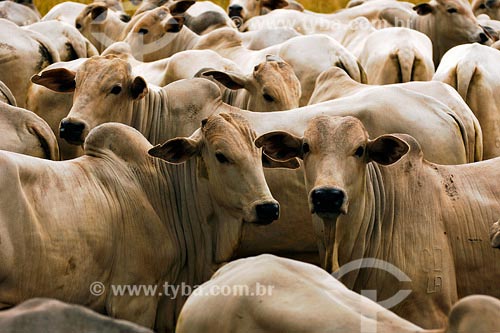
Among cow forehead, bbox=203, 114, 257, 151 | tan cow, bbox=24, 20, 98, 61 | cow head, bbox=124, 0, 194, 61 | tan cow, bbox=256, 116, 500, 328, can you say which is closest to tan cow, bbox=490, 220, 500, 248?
tan cow, bbox=256, 116, 500, 328

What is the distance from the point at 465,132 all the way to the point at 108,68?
206 centimetres

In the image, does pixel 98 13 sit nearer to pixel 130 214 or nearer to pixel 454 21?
pixel 454 21

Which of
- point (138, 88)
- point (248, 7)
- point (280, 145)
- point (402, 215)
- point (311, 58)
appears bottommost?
point (248, 7)

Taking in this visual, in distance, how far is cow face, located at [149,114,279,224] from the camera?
6957 millimetres

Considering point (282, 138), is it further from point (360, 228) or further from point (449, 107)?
point (449, 107)

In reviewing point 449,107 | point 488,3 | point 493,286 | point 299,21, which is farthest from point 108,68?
point 488,3

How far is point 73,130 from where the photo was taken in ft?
26.7

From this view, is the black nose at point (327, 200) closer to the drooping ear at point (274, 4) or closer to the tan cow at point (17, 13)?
the tan cow at point (17, 13)

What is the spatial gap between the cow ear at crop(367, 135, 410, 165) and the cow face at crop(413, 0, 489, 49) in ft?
18.9

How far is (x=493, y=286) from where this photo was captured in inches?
281

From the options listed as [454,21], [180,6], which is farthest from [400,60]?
[180,6]

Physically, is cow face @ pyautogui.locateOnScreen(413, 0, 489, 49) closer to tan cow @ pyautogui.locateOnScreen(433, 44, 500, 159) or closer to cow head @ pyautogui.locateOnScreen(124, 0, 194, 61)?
tan cow @ pyautogui.locateOnScreen(433, 44, 500, 159)

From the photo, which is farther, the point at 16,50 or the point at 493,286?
the point at 16,50

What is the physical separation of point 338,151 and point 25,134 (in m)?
1.83
